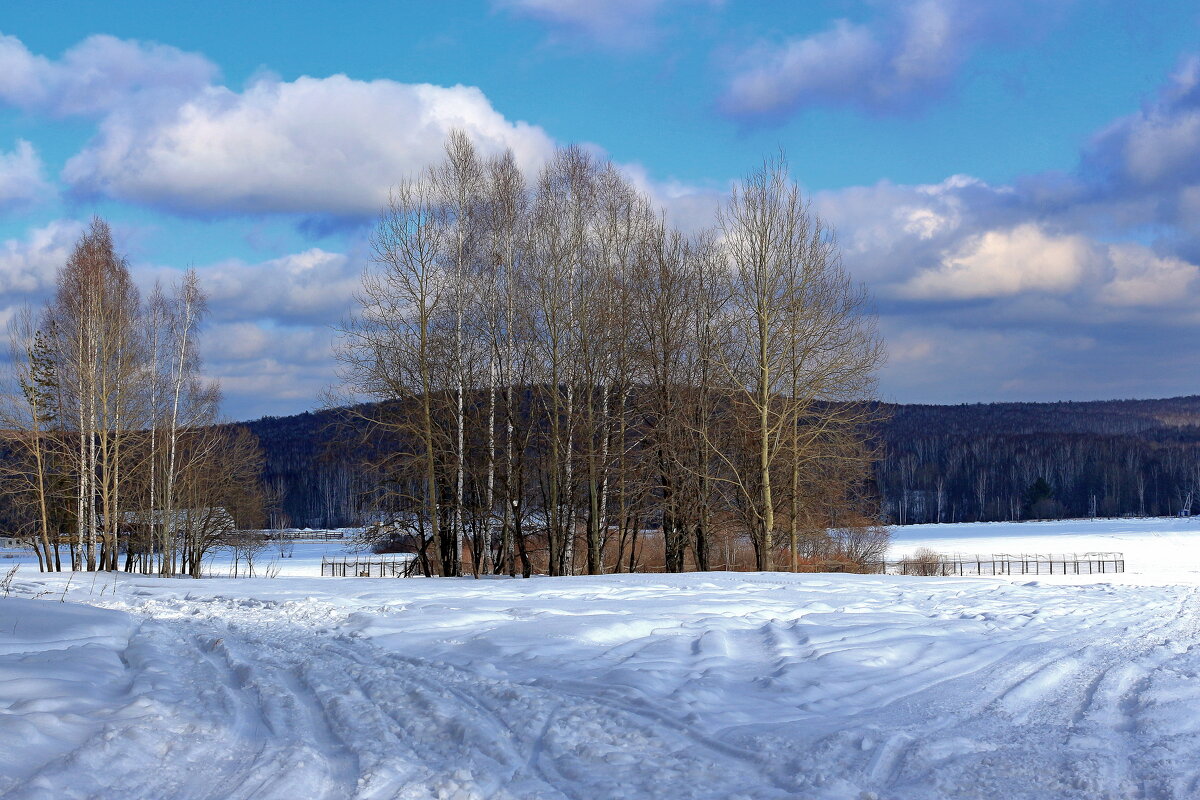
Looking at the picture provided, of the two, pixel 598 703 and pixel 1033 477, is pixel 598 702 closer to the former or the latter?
pixel 598 703

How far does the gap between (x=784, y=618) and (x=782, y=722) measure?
17.5 feet

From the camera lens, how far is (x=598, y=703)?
5.97 m

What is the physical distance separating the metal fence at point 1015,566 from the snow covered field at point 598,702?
3307cm

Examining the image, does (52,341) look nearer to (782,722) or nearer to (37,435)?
(37,435)

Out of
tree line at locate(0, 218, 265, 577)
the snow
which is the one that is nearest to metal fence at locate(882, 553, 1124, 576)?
the snow

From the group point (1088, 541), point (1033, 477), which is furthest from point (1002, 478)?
point (1088, 541)

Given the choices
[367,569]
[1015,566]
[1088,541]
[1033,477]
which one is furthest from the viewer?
[1033,477]

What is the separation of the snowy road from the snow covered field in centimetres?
3

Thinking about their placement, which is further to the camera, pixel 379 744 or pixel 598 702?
pixel 598 702

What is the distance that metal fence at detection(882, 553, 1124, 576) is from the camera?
1678 inches

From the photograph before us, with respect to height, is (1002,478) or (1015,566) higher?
(1002,478)

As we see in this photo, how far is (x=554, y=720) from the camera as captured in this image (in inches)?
218

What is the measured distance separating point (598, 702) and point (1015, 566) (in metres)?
47.8

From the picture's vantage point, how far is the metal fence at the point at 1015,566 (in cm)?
4262
